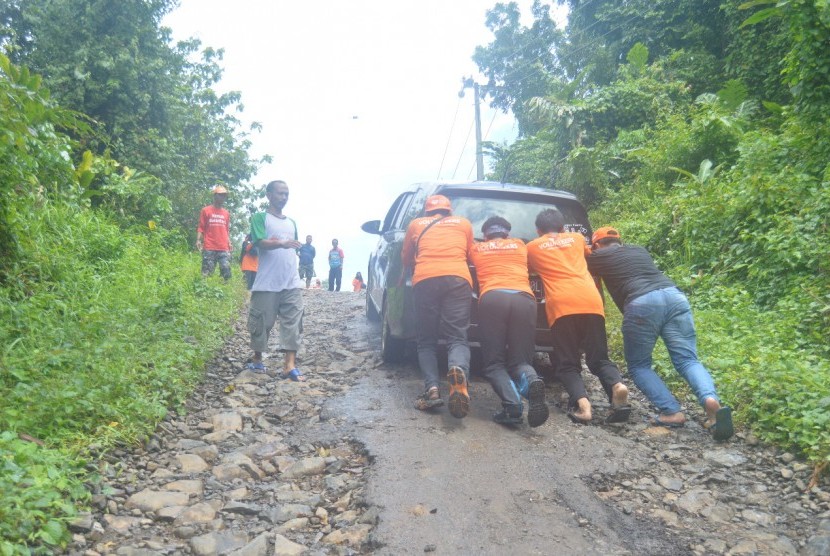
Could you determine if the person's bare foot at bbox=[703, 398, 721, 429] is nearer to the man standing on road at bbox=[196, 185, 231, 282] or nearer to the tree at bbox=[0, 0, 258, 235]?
the man standing on road at bbox=[196, 185, 231, 282]

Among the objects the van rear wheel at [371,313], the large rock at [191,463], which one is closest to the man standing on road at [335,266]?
the van rear wheel at [371,313]

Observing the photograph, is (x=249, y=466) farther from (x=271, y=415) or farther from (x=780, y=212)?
(x=780, y=212)

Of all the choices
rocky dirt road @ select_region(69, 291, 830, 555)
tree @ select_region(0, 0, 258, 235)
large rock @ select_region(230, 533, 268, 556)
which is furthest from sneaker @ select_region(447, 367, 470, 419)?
tree @ select_region(0, 0, 258, 235)

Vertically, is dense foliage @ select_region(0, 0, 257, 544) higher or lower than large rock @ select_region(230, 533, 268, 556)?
higher

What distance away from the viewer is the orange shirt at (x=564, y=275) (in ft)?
16.3

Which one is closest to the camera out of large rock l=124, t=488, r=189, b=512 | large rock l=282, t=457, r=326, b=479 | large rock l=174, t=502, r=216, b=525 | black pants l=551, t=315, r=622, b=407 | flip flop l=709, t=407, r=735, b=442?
large rock l=174, t=502, r=216, b=525

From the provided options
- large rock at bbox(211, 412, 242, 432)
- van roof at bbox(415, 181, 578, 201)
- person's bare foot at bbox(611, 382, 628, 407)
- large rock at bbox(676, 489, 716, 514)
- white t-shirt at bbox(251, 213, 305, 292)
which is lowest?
large rock at bbox(676, 489, 716, 514)

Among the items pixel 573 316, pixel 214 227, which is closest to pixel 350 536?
pixel 573 316

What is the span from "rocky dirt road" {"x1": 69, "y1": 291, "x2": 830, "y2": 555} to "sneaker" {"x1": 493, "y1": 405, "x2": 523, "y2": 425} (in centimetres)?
7

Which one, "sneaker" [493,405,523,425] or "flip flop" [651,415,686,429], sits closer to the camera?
"sneaker" [493,405,523,425]

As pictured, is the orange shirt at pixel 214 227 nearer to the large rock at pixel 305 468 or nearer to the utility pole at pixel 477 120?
the large rock at pixel 305 468

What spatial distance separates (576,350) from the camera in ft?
16.8

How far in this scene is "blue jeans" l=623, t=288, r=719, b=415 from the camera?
16.0 feet

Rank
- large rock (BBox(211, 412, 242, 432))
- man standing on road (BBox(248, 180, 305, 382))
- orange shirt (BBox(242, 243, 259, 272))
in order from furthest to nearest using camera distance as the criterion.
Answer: orange shirt (BBox(242, 243, 259, 272)), man standing on road (BBox(248, 180, 305, 382)), large rock (BBox(211, 412, 242, 432))
